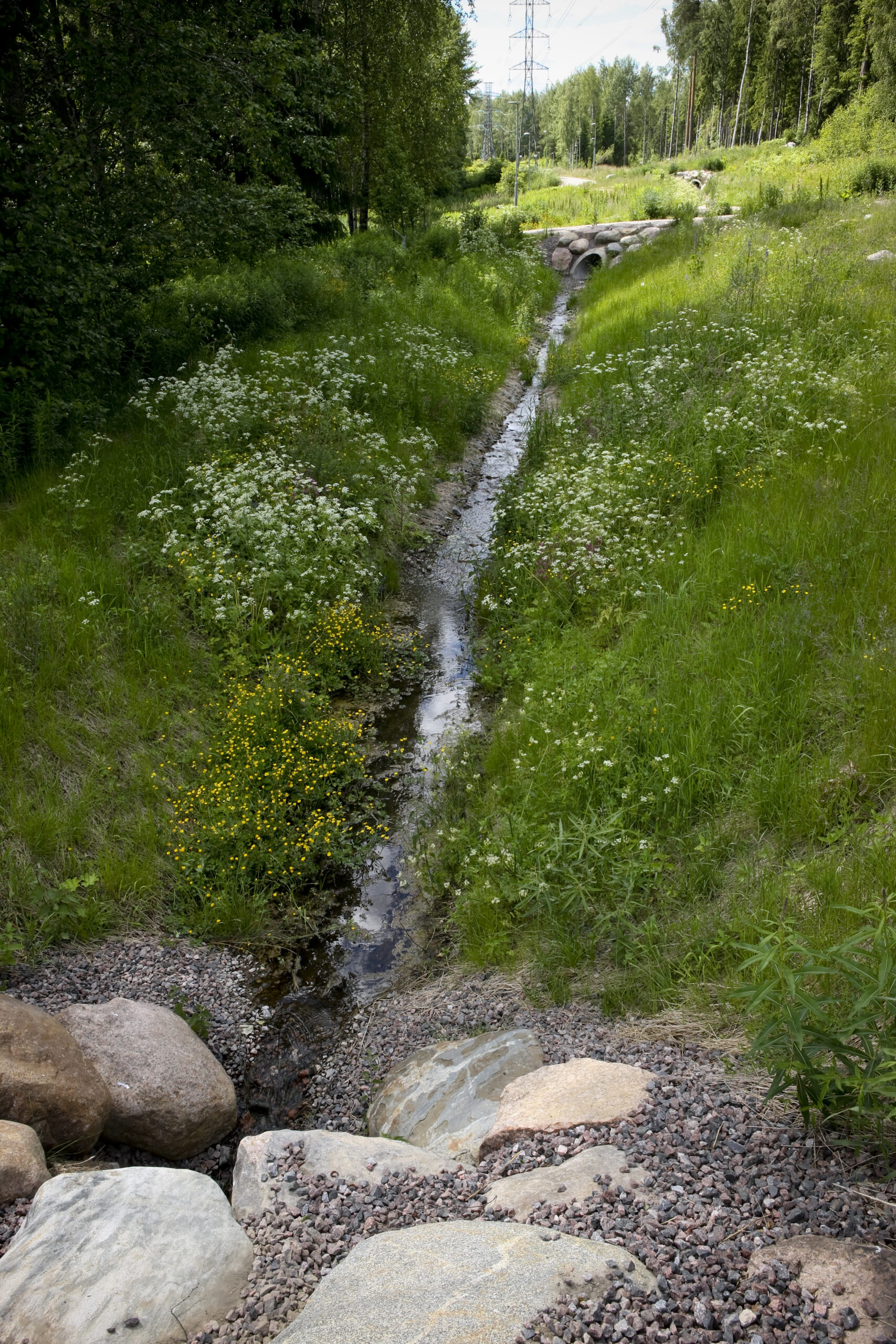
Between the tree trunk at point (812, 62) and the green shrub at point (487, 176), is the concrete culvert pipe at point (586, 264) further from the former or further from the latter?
the green shrub at point (487, 176)

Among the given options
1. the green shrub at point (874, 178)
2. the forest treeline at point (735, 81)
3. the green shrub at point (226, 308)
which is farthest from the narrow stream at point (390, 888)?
the forest treeline at point (735, 81)

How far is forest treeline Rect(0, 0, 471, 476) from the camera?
8.91 meters

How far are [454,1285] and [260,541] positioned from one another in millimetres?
7199

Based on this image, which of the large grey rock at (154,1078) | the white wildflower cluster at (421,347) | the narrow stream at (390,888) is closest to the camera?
the large grey rock at (154,1078)

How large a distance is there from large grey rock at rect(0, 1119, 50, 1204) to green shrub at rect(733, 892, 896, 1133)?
2.84 m

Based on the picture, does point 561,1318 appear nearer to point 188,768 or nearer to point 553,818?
point 553,818

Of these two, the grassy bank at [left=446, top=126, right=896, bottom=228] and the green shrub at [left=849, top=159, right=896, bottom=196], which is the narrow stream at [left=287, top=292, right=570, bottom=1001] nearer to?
the green shrub at [left=849, top=159, right=896, bottom=196]

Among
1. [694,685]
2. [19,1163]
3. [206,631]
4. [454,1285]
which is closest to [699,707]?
[694,685]

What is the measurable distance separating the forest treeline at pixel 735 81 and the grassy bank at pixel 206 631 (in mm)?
29024

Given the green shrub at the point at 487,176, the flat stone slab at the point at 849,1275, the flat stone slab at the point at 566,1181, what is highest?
the green shrub at the point at 487,176

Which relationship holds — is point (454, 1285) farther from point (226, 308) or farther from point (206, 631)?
point (226, 308)

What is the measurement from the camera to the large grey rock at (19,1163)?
3045 mm

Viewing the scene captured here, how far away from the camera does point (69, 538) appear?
8.07 metres

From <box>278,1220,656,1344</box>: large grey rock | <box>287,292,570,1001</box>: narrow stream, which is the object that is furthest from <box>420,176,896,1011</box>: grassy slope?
<box>278,1220,656,1344</box>: large grey rock
